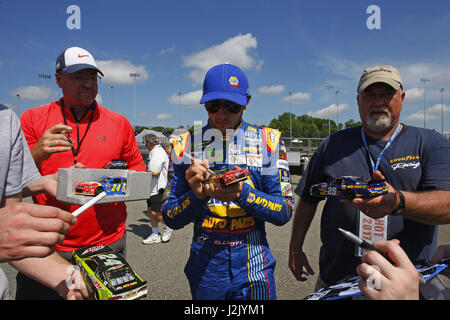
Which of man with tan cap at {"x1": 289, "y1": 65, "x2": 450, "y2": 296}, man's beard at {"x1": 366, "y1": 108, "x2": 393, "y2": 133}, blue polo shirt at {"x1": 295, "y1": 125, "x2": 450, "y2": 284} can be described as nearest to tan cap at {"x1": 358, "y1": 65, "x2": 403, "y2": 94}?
man with tan cap at {"x1": 289, "y1": 65, "x2": 450, "y2": 296}

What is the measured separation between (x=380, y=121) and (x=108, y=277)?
2049 millimetres

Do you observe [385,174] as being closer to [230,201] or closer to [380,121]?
[380,121]

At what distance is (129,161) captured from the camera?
2.65 m

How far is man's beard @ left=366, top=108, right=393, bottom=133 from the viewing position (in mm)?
2023

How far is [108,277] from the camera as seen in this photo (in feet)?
3.67

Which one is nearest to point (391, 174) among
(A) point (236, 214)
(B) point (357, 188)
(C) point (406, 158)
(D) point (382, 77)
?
(C) point (406, 158)

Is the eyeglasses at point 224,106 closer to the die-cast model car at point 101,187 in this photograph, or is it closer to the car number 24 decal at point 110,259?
the die-cast model car at point 101,187

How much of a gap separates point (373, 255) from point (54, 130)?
2063 millimetres

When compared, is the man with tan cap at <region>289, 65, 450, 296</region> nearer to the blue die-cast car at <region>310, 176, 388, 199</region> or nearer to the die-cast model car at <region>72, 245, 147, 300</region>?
the blue die-cast car at <region>310, 176, 388, 199</region>

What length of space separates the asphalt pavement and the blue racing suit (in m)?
2.19

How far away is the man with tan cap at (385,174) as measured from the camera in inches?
64.9

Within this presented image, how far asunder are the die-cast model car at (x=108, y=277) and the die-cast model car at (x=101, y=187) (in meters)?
0.51

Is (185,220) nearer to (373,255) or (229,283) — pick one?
(229,283)

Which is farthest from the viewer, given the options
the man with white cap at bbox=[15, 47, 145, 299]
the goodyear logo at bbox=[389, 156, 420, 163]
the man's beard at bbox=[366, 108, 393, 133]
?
the man with white cap at bbox=[15, 47, 145, 299]
